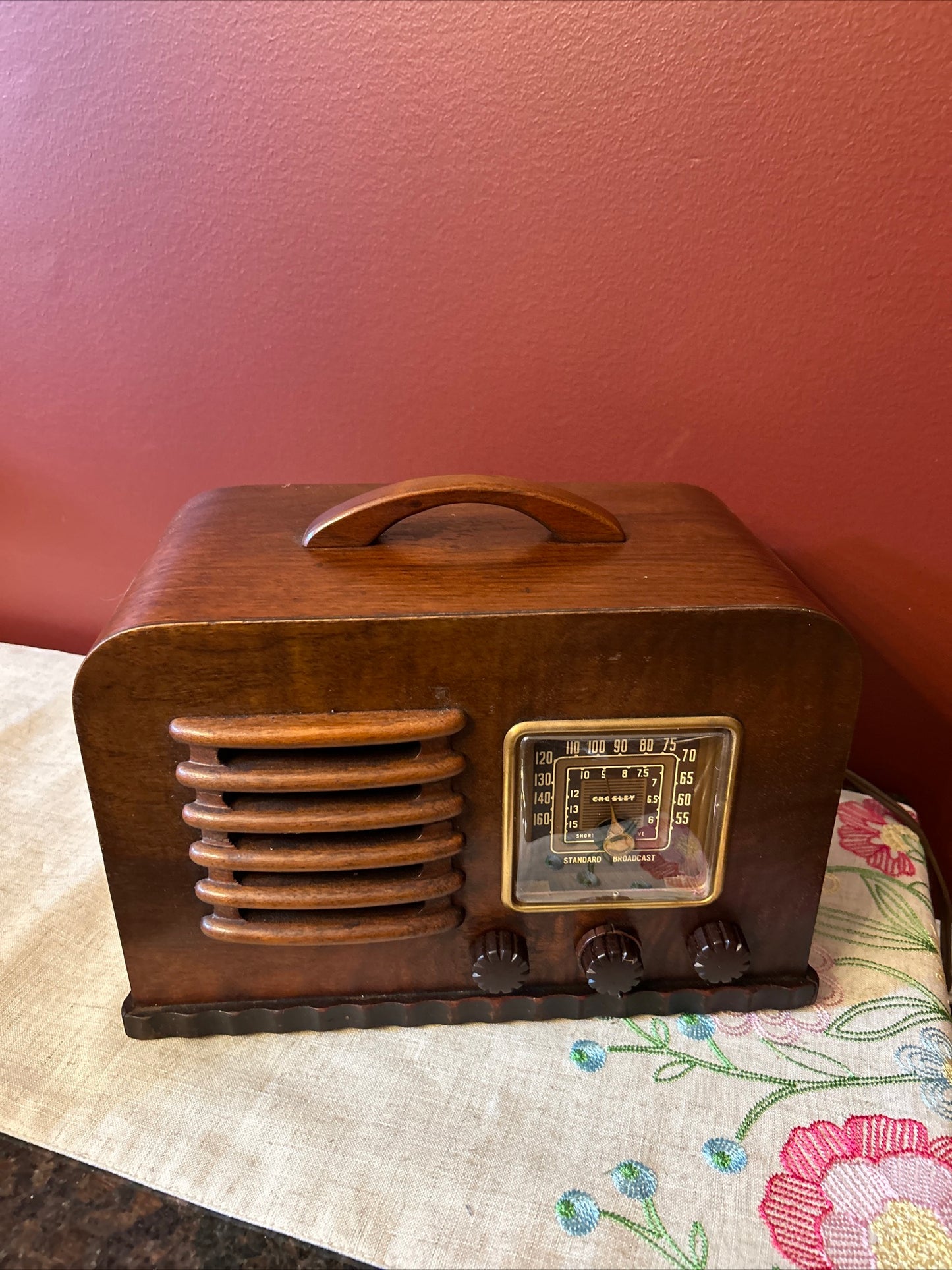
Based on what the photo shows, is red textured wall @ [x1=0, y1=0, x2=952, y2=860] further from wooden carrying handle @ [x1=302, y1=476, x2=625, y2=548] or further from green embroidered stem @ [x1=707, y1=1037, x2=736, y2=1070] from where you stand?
green embroidered stem @ [x1=707, y1=1037, x2=736, y2=1070]

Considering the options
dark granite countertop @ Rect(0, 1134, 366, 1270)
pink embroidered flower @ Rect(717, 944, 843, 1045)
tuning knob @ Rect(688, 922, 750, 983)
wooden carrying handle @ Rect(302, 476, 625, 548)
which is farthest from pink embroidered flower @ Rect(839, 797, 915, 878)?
dark granite countertop @ Rect(0, 1134, 366, 1270)

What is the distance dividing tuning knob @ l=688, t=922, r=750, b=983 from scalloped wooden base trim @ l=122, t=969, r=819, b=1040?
4 cm

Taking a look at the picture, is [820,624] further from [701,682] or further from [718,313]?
[718,313]

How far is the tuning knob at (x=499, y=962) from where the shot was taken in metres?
0.69

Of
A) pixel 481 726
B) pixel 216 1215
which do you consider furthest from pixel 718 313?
pixel 216 1215

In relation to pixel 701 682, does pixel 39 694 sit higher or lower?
lower

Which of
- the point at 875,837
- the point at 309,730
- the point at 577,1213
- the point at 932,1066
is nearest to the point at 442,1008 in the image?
the point at 577,1213

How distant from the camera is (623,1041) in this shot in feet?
2.38

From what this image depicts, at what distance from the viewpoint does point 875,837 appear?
0.96 m

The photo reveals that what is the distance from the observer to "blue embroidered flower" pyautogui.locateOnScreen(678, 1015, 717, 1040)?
2.39 ft

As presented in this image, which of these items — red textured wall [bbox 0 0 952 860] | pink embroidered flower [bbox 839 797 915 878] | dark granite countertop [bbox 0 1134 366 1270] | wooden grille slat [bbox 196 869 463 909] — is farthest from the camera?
pink embroidered flower [bbox 839 797 915 878]

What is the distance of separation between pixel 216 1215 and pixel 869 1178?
→ 0.47 meters

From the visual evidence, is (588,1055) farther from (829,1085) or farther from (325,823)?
(325,823)

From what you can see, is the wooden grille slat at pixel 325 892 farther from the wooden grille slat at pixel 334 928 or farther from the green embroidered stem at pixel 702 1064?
the green embroidered stem at pixel 702 1064
